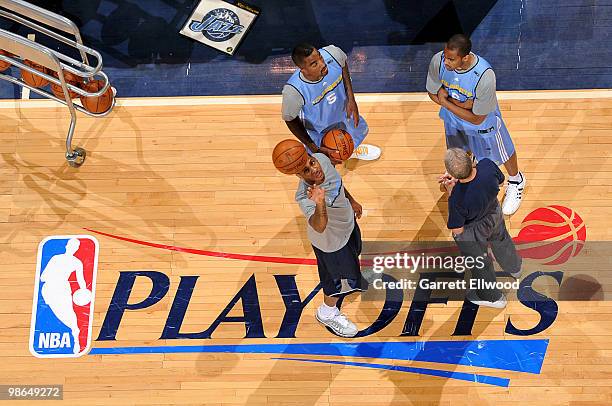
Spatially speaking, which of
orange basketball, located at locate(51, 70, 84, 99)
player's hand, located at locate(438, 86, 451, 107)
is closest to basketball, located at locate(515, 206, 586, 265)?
player's hand, located at locate(438, 86, 451, 107)

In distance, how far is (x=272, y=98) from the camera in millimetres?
8547

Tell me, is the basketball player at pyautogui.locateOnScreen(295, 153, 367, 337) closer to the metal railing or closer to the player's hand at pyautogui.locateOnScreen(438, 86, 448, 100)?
the player's hand at pyautogui.locateOnScreen(438, 86, 448, 100)

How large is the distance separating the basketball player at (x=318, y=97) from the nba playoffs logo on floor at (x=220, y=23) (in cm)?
191

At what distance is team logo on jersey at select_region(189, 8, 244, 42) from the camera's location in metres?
8.80

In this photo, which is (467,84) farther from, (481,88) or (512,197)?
(512,197)

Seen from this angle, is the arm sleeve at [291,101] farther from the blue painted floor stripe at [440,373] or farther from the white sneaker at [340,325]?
the blue painted floor stripe at [440,373]

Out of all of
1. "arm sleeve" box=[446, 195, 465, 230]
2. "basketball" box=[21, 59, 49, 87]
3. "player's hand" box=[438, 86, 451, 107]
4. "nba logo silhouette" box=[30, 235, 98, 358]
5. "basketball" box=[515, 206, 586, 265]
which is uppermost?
"player's hand" box=[438, 86, 451, 107]

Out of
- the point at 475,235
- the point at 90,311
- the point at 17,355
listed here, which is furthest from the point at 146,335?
the point at 475,235

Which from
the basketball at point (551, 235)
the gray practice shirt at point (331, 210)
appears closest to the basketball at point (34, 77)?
the gray practice shirt at point (331, 210)

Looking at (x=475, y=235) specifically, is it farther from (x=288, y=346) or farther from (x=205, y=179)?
(x=205, y=179)

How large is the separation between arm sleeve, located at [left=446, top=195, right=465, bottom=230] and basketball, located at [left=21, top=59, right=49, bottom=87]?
14.9ft

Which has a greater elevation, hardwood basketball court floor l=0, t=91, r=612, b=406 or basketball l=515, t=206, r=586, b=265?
basketball l=515, t=206, r=586, b=265

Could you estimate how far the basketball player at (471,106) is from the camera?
6.77 meters

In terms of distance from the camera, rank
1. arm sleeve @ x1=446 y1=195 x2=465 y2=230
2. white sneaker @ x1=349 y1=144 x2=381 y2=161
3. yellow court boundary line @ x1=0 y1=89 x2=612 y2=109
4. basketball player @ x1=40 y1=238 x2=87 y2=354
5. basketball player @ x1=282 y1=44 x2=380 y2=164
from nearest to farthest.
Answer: arm sleeve @ x1=446 y1=195 x2=465 y2=230, basketball player @ x1=282 y1=44 x2=380 y2=164, basketball player @ x1=40 y1=238 x2=87 y2=354, white sneaker @ x1=349 y1=144 x2=381 y2=161, yellow court boundary line @ x1=0 y1=89 x2=612 y2=109
